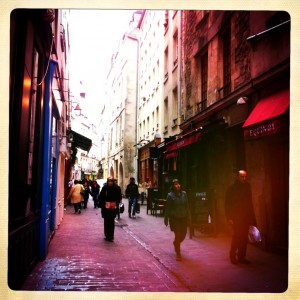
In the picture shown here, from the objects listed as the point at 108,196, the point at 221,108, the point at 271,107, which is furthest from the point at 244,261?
the point at 221,108

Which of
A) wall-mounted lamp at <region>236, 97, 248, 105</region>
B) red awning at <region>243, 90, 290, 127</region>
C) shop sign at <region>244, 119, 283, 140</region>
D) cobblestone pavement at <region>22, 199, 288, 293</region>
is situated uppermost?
wall-mounted lamp at <region>236, 97, 248, 105</region>

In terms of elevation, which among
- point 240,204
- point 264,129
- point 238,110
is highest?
point 238,110

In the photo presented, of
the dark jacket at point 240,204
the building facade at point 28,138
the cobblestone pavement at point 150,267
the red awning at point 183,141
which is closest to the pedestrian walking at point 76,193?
the red awning at point 183,141

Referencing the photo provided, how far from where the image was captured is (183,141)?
12227 millimetres

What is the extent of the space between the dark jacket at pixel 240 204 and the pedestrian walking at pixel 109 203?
3562mm

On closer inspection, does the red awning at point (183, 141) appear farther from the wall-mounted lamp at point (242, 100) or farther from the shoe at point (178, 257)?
the shoe at point (178, 257)

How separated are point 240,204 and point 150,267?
6.00 ft

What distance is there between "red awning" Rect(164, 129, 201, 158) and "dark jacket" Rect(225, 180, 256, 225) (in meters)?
4.14

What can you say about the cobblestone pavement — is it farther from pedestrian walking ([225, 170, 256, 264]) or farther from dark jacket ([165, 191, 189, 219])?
dark jacket ([165, 191, 189, 219])

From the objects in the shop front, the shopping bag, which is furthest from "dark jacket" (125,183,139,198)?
the shopping bag

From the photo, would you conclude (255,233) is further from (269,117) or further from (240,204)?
(269,117)

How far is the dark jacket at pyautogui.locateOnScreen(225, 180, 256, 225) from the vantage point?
23.1ft

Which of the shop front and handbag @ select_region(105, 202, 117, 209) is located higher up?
the shop front

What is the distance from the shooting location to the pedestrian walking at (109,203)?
9.84 m
